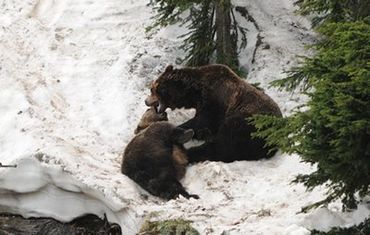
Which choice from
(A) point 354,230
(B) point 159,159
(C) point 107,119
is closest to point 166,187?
(B) point 159,159

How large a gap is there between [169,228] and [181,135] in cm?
221

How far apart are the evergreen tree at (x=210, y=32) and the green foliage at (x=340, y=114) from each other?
216 inches

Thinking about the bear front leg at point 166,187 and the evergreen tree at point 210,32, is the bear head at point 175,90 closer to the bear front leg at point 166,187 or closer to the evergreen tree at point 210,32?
the evergreen tree at point 210,32

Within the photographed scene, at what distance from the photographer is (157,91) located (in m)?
10.7

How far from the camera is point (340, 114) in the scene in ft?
17.8

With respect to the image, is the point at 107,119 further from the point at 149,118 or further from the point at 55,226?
the point at 55,226

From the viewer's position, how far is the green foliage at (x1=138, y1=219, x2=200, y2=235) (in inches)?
292

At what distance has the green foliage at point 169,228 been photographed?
741 cm

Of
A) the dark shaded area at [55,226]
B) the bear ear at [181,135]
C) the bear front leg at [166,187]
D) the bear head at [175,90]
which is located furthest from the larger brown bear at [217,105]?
the dark shaded area at [55,226]

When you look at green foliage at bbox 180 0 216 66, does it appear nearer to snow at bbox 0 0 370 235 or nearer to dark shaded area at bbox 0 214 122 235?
snow at bbox 0 0 370 235

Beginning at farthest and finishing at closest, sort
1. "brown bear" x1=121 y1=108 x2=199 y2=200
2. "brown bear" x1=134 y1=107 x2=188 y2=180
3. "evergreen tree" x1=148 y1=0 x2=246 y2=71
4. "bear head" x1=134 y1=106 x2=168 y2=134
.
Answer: "evergreen tree" x1=148 y1=0 x2=246 y2=71 < "bear head" x1=134 y1=106 x2=168 y2=134 < "brown bear" x1=134 y1=107 x2=188 y2=180 < "brown bear" x1=121 y1=108 x2=199 y2=200

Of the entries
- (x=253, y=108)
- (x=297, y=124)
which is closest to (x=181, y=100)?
(x=253, y=108)

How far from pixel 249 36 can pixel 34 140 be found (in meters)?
4.98

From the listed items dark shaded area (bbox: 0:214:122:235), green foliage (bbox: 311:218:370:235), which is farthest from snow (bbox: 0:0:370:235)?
green foliage (bbox: 311:218:370:235)
